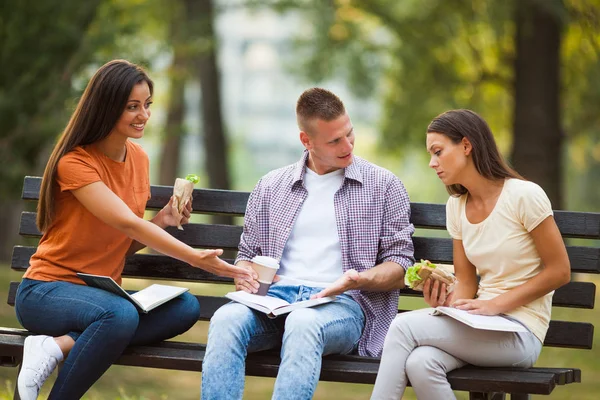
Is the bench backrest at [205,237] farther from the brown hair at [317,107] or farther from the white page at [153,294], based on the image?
the brown hair at [317,107]

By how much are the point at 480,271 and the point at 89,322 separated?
170cm

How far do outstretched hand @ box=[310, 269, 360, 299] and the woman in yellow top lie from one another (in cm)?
31

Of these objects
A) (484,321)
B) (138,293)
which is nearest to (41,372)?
(138,293)

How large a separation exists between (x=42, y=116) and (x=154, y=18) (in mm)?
5448

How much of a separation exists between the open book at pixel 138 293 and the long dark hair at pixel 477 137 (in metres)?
1.40

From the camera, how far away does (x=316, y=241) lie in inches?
176

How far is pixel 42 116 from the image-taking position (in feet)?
34.1

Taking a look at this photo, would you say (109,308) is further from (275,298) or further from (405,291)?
(405,291)

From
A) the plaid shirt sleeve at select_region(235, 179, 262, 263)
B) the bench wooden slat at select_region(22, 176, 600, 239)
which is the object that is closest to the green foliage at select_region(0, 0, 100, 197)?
the bench wooden slat at select_region(22, 176, 600, 239)

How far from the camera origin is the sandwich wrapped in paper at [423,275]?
391 centimetres

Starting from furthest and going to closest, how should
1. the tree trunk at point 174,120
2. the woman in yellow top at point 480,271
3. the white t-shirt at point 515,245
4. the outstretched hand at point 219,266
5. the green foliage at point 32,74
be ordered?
the tree trunk at point 174,120 → the green foliage at point 32,74 → the outstretched hand at point 219,266 → the white t-shirt at point 515,245 → the woman in yellow top at point 480,271

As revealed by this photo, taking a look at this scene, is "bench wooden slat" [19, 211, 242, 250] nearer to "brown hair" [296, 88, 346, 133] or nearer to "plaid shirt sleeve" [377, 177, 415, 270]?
"brown hair" [296, 88, 346, 133]

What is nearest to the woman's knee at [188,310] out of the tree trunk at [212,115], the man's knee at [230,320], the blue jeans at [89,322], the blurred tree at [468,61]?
the blue jeans at [89,322]

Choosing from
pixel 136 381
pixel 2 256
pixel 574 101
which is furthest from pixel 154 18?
pixel 136 381
